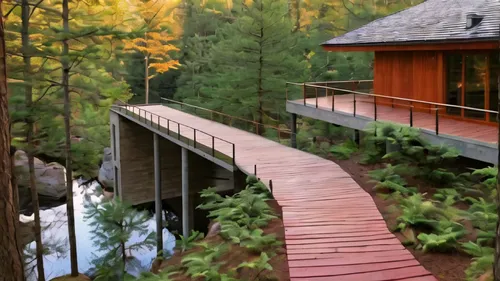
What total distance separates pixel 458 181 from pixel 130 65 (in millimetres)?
38964

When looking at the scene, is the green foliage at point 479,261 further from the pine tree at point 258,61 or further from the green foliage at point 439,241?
the pine tree at point 258,61

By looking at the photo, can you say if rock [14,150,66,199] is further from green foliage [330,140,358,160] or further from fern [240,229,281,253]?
fern [240,229,281,253]

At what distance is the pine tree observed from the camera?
2756cm

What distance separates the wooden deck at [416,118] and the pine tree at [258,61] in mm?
9051

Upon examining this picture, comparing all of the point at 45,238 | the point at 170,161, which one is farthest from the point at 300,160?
the point at 45,238

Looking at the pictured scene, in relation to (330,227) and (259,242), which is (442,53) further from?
(259,242)

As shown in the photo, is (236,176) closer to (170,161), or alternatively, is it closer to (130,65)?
(170,161)

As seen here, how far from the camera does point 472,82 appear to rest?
13.7 meters

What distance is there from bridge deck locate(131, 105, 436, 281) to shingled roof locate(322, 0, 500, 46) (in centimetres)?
432

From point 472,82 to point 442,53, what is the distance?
1365 millimetres

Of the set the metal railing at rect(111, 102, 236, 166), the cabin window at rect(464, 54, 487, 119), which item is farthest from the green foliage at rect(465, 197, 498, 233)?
the metal railing at rect(111, 102, 236, 166)

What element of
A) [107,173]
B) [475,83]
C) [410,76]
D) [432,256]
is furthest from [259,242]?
[107,173]

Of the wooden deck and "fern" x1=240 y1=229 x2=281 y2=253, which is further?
the wooden deck

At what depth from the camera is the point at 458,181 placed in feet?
38.1
